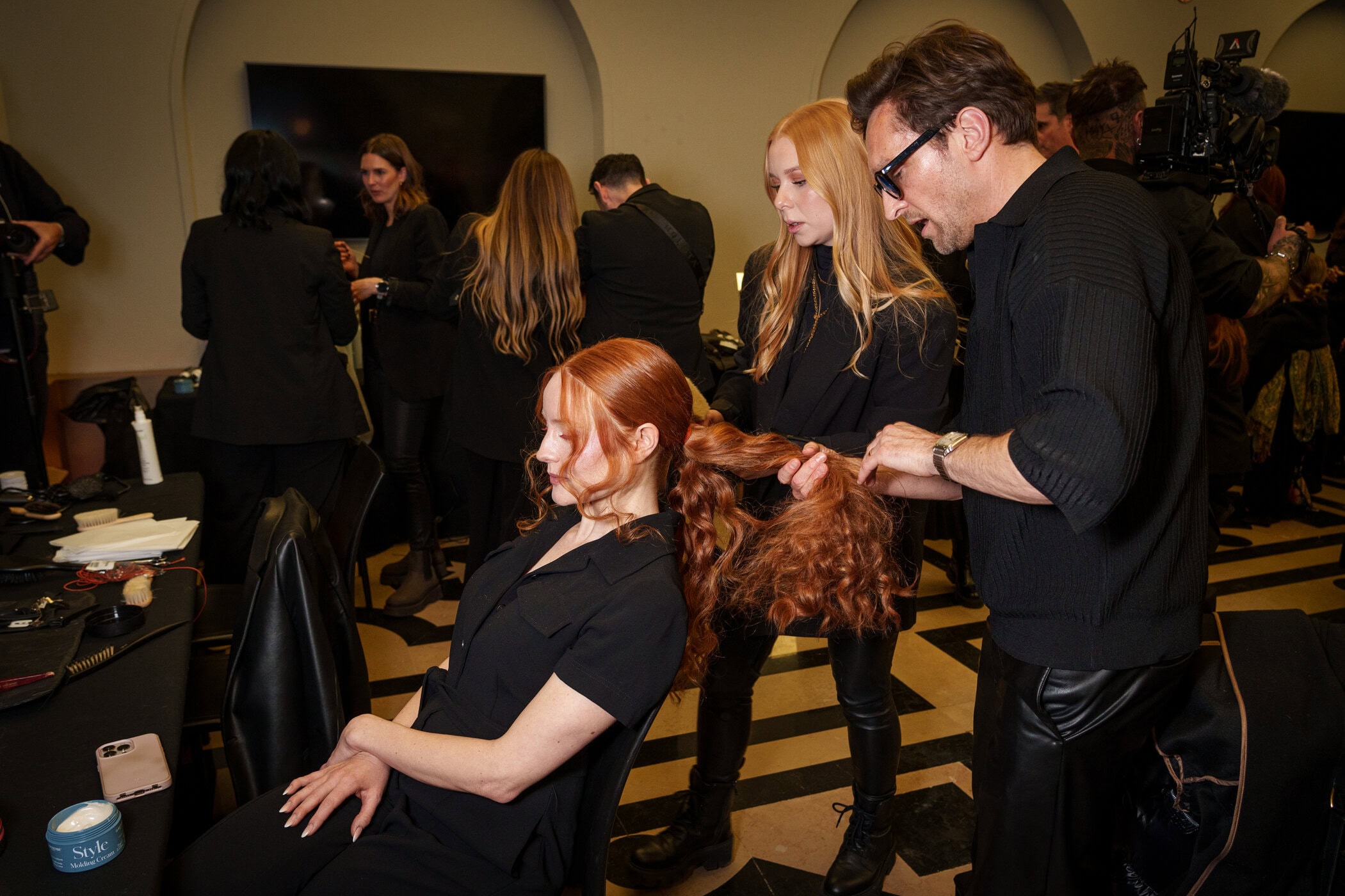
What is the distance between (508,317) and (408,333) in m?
0.77

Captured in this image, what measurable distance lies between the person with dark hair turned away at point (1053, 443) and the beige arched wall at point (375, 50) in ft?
12.8

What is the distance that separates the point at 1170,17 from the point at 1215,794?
21.3 feet

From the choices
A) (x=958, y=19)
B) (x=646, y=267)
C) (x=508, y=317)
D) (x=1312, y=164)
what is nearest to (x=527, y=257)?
(x=508, y=317)

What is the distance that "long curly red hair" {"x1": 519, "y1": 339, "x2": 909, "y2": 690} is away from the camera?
1.44 m

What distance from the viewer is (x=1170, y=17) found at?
6277 mm

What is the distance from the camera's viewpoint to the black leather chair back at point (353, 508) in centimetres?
232

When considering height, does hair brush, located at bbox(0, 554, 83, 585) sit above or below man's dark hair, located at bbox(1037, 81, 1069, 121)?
Answer: below

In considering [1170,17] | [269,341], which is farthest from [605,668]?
[1170,17]

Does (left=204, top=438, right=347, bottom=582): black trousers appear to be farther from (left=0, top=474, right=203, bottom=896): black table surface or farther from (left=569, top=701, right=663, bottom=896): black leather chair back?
(left=569, top=701, right=663, bottom=896): black leather chair back

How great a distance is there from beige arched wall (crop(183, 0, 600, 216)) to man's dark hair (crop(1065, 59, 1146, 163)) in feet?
10.2

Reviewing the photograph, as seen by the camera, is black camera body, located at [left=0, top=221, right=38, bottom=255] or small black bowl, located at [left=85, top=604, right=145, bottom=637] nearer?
small black bowl, located at [left=85, top=604, right=145, bottom=637]

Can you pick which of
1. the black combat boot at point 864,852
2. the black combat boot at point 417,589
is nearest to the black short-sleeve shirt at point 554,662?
the black combat boot at point 864,852

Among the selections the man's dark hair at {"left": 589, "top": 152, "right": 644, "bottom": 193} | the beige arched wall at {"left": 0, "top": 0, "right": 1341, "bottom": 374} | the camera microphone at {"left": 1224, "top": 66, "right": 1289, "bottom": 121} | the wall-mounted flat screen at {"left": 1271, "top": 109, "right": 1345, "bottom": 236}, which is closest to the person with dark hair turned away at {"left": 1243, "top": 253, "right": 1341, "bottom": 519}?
the camera microphone at {"left": 1224, "top": 66, "right": 1289, "bottom": 121}

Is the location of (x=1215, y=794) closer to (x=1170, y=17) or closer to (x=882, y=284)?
(x=882, y=284)
